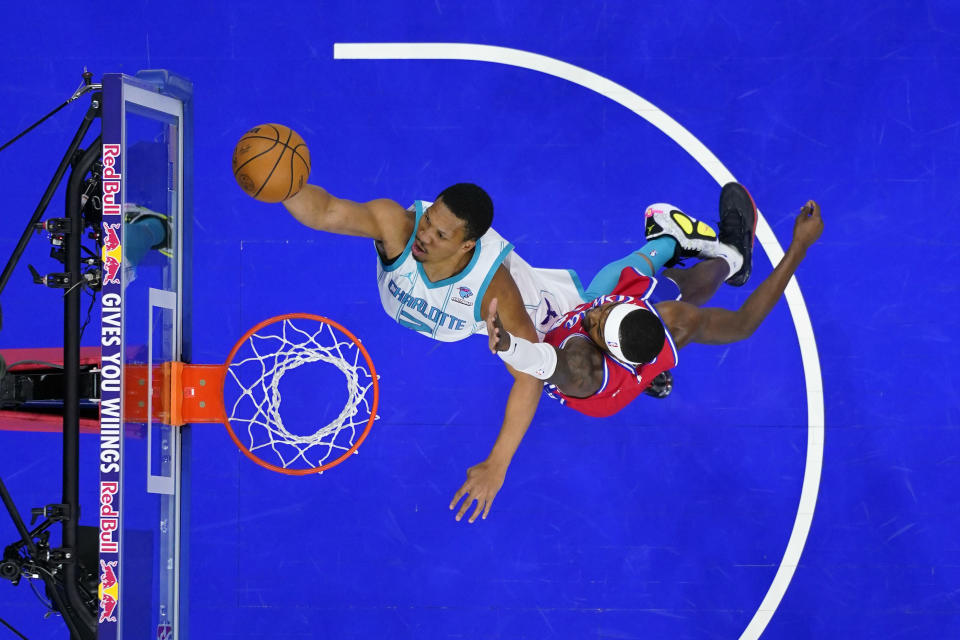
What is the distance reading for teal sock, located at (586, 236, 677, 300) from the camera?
5.32 metres

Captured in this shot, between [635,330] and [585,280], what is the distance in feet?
5.95

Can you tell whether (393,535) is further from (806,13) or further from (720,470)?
(806,13)

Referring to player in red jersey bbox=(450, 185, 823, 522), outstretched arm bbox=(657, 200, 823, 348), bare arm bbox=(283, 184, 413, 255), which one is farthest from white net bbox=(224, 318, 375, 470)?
outstretched arm bbox=(657, 200, 823, 348)

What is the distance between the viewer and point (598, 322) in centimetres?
449

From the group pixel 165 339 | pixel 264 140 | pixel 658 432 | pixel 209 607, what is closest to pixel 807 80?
pixel 658 432

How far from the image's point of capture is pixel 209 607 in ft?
19.1

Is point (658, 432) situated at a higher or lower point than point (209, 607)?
higher

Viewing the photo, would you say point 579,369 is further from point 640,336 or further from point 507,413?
point 507,413

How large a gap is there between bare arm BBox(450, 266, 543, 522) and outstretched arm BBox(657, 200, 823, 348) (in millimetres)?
909

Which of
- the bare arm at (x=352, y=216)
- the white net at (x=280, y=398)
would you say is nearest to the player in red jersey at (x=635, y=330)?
the bare arm at (x=352, y=216)

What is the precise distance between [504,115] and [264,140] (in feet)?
8.61

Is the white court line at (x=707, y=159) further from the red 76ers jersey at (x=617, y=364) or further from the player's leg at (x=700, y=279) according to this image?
the red 76ers jersey at (x=617, y=364)

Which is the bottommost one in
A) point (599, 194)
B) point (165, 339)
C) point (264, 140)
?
point (165, 339)

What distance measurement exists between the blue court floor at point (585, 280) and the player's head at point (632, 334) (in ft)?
5.57
